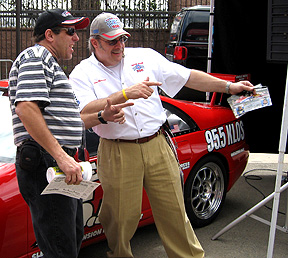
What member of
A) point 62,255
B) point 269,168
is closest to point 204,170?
A: point 62,255

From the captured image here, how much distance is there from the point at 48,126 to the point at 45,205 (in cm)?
45

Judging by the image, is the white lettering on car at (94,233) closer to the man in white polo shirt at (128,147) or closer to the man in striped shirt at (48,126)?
the man in white polo shirt at (128,147)

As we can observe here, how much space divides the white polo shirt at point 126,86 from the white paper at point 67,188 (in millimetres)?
616

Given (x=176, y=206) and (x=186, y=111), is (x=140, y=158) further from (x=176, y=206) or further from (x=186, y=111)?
(x=186, y=111)

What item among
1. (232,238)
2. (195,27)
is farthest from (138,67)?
(195,27)

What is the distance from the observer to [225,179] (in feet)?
16.2

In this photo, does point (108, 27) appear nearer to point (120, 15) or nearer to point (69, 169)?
point (69, 169)

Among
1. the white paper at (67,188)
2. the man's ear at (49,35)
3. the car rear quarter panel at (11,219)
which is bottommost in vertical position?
the car rear quarter panel at (11,219)

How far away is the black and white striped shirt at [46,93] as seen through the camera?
2559 millimetres

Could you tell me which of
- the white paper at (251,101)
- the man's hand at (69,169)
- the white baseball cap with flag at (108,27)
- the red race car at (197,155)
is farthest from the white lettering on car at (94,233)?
the white baseball cap with flag at (108,27)

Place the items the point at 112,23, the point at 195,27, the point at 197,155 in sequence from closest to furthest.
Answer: the point at 112,23 → the point at 197,155 → the point at 195,27

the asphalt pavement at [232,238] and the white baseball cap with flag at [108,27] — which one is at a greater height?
the white baseball cap with flag at [108,27]

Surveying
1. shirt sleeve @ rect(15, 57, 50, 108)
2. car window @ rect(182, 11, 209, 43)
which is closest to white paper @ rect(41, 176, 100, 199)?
shirt sleeve @ rect(15, 57, 50, 108)

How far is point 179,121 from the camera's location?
4.56 m
